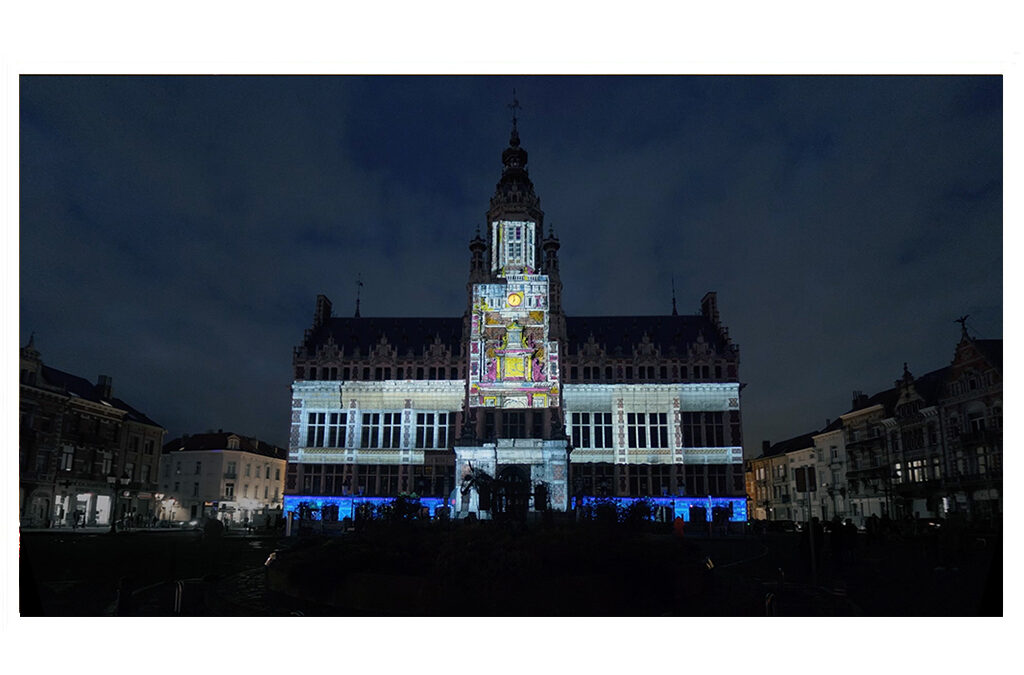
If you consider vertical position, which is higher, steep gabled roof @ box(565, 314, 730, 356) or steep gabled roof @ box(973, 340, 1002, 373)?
steep gabled roof @ box(565, 314, 730, 356)

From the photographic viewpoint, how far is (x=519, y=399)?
47.8 metres

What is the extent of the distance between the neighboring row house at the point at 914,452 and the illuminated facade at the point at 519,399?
8.91 m

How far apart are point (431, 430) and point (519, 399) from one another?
24.0 feet

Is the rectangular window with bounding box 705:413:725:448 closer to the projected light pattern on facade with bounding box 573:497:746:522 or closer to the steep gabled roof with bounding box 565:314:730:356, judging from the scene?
the projected light pattern on facade with bounding box 573:497:746:522

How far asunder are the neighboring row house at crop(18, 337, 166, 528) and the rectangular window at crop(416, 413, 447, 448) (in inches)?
672

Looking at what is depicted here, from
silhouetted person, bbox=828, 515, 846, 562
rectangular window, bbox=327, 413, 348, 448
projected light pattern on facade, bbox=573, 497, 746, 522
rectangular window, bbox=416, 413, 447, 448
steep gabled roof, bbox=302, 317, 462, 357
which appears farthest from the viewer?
steep gabled roof, bbox=302, 317, 462, 357

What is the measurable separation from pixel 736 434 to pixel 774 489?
31035 millimetres

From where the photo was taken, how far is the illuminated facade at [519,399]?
4781 cm

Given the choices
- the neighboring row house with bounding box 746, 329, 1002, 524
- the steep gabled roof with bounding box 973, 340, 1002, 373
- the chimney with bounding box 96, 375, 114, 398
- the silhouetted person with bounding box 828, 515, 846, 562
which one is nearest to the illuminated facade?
the neighboring row house with bounding box 746, 329, 1002, 524

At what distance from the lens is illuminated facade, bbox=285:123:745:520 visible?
4781cm

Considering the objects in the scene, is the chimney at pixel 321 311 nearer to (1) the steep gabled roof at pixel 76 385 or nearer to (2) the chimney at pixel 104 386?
(1) the steep gabled roof at pixel 76 385

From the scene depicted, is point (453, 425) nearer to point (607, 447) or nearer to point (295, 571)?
point (607, 447)

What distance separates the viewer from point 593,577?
41.4ft

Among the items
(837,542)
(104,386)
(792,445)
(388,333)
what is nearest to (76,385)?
(104,386)
